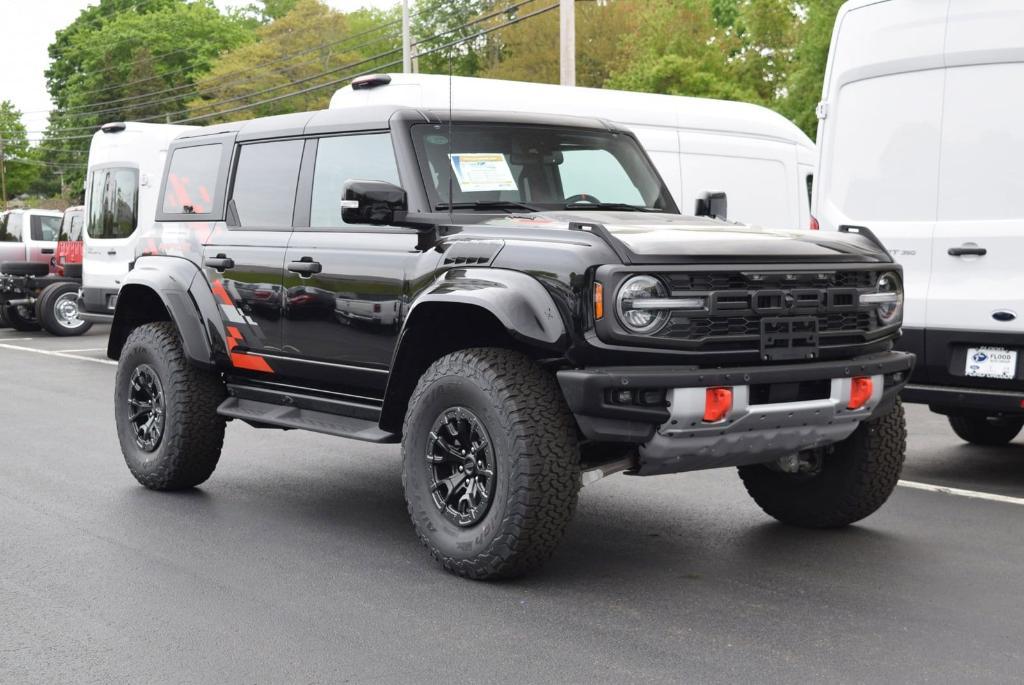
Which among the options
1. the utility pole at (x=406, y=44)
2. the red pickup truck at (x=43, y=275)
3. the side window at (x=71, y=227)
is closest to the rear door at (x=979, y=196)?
the utility pole at (x=406, y=44)

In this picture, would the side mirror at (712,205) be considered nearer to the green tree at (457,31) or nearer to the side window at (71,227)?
the green tree at (457,31)

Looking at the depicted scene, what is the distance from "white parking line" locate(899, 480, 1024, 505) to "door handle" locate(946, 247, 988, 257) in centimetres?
130

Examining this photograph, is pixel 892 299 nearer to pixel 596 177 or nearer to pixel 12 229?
pixel 596 177

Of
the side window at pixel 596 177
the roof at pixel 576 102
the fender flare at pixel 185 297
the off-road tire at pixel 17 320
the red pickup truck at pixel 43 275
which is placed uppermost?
the roof at pixel 576 102

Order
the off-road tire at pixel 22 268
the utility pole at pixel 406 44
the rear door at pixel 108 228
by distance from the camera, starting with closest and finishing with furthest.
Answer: the rear door at pixel 108 228
the utility pole at pixel 406 44
the off-road tire at pixel 22 268

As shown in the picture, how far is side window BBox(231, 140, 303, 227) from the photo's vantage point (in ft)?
22.8

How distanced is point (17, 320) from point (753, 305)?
19258mm

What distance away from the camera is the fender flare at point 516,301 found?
5.17 metres

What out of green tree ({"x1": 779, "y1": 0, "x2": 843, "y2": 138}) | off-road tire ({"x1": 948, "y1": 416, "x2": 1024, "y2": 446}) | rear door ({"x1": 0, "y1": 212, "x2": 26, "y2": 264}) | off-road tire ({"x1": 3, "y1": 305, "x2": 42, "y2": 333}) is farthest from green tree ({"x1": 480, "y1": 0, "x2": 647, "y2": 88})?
off-road tire ({"x1": 948, "y1": 416, "x2": 1024, "y2": 446})

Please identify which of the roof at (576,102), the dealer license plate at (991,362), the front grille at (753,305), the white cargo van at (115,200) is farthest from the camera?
the white cargo van at (115,200)

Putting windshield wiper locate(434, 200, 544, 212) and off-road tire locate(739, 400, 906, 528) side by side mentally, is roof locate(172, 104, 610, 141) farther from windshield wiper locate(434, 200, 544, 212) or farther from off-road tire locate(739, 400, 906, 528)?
off-road tire locate(739, 400, 906, 528)

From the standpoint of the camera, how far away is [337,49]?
66812 millimetres

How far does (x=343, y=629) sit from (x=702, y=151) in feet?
34.5

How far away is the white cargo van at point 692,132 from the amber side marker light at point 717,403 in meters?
7.53
